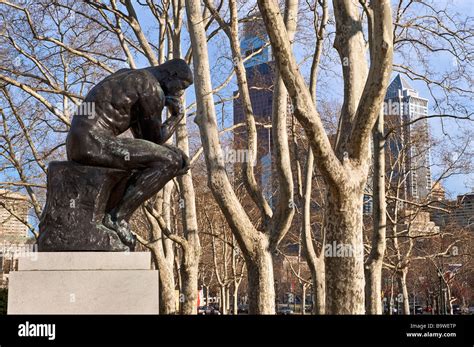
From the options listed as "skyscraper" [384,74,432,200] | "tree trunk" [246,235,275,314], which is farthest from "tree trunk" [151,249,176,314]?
"skyscraper" [384,74,432,200]

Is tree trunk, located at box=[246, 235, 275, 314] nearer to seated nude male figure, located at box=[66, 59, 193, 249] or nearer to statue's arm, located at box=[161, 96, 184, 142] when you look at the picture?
statue's arm, located at box=[161, 96, 184, 142]

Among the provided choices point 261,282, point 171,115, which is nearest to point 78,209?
point 171,115

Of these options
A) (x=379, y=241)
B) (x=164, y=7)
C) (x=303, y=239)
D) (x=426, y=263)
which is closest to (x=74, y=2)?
(x=164, y=7)

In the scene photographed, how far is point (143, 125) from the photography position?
736cm

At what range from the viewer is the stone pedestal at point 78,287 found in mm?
Result: 6191

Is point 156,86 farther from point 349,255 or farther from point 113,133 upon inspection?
point 349,255

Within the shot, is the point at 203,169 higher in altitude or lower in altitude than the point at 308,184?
higher

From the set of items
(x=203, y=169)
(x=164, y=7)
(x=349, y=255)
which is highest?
(x=164, y=7)

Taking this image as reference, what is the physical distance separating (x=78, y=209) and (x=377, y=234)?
32.0 feet

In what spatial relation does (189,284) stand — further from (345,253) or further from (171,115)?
(171,115)

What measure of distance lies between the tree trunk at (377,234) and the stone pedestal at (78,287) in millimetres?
9641

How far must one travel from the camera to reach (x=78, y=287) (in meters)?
6.25
